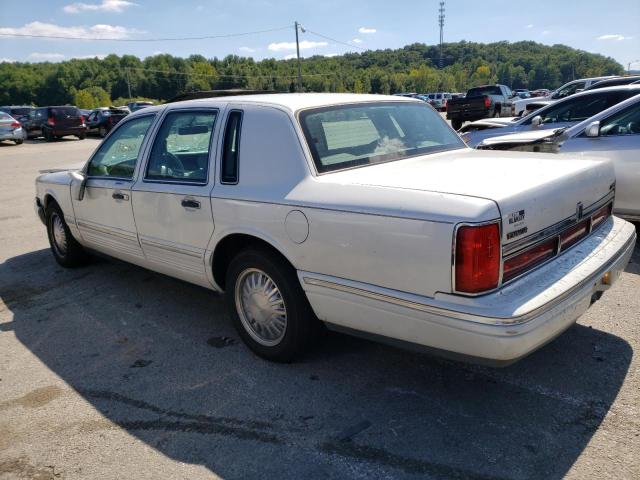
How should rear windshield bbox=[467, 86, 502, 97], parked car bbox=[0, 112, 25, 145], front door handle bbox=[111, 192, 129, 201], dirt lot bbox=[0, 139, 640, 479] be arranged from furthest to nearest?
rear windshield bbox=[467, 86, 502, 97] → parked car bbox=[0, 112, 25, 145] → front door handle bbox=[111, 192, 129, 201] → dirt lot bbox=[0, 139, 640, 479]

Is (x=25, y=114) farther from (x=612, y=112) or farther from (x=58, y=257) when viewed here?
(x=612, y=112)

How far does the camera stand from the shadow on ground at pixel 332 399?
8.38 ft

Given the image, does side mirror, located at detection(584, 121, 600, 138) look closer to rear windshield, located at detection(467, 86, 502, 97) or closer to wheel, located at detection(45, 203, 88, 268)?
wheel, located at detection(45, 203, 88, 268)

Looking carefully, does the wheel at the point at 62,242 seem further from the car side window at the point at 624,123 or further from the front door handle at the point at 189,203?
the car side window at the point at 624,123

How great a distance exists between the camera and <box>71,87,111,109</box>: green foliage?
287ft

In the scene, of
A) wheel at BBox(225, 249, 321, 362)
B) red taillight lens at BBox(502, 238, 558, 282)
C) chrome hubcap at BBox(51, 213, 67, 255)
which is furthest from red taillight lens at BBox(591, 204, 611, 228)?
chrome hubcap at BBox(51, 213, 67, 255)

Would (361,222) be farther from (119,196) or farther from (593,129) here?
(593,129)

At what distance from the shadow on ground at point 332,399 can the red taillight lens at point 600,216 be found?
797 millimetres

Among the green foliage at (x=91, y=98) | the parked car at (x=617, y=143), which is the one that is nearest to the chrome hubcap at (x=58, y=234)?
the parked car at (x=617, y=143)

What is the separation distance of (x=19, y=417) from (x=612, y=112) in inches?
242

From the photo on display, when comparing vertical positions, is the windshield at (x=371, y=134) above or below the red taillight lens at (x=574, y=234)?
above

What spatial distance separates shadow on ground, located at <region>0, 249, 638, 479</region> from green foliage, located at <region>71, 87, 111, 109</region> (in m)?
93.4

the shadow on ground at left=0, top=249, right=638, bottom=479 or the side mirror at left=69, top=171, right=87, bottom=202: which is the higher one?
the side mirror at left=69, top=171, right=87, bottom=202

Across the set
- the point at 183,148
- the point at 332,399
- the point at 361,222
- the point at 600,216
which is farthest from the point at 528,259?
the point at 183,148
